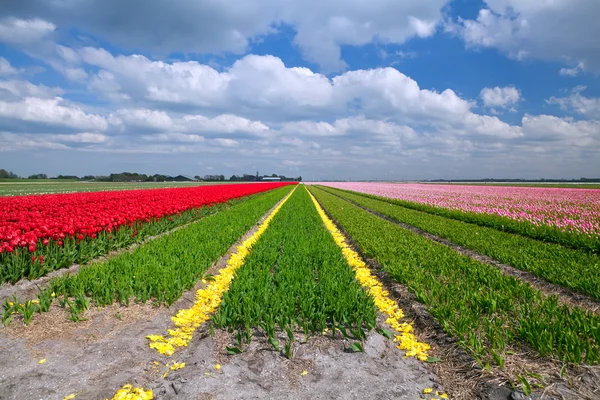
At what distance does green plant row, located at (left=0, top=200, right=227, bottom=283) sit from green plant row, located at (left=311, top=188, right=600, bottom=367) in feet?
25.9

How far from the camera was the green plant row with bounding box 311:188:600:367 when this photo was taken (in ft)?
13.1

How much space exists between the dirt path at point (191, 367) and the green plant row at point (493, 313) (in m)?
1.02

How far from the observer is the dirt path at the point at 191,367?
3594mm

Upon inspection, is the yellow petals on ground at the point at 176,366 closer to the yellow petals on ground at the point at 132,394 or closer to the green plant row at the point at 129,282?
the yellow petals on ground at the point at 132,394

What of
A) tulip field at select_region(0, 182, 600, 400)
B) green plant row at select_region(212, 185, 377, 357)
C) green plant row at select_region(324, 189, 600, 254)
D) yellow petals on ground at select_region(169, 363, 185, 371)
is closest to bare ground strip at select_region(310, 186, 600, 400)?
tulip field at select_region(0, 182, 600, 400)

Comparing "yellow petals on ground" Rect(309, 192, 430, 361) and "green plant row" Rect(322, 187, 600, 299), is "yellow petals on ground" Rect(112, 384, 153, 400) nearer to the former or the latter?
"yellow petals on ground" Rect(309, 192, 430, 361)

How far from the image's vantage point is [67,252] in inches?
308

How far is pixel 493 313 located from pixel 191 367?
4.74 m

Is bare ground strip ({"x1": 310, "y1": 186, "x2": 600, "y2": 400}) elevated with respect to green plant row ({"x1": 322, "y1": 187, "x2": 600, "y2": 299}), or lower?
lower

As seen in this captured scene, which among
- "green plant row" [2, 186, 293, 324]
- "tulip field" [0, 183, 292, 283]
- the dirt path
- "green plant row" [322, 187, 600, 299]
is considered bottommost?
the dirt path

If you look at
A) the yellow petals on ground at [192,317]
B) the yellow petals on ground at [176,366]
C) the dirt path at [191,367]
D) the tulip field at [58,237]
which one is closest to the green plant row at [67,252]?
the tulip field at [58,237]

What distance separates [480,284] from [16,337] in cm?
809

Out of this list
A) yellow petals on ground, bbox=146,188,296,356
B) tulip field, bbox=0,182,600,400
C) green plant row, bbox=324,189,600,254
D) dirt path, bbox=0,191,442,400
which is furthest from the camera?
green plant row, bbox=324,189,600,254

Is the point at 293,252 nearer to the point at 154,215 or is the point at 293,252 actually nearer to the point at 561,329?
the point at 561,329
